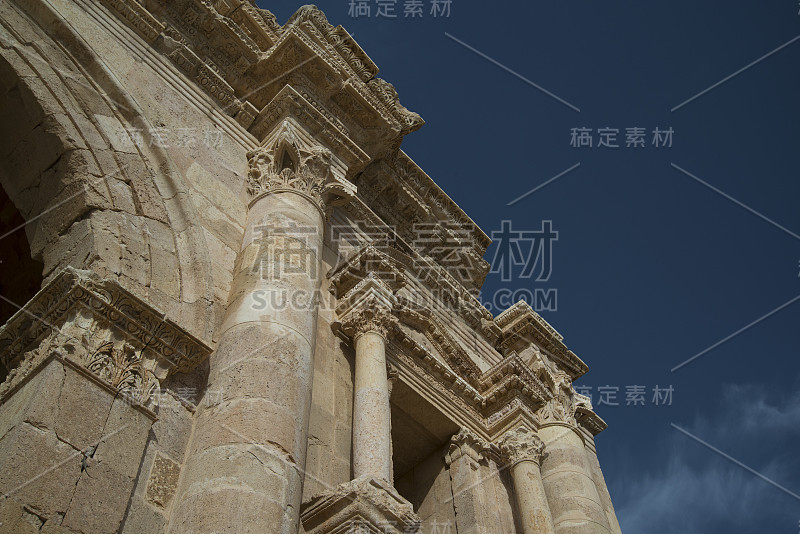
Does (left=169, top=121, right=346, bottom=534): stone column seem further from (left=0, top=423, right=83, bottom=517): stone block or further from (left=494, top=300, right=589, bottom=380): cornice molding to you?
(left=494, top=300, right=589, bottom=380): cornice molding

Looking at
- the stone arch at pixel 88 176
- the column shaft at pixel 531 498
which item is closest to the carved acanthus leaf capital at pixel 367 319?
the stone arch at pixel 88 176

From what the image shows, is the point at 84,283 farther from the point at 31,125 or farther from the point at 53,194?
the point at 31,125

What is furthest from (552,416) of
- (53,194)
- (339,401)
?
(53,194)

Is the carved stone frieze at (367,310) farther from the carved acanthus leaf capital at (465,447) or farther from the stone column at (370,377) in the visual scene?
the carved acanthus leaf capital at (465,447)

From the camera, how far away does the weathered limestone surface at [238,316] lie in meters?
4.80

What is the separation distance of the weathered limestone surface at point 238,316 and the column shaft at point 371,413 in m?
0.03

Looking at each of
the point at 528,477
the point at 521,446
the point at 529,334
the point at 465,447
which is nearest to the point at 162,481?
Answer: the point at 465,447

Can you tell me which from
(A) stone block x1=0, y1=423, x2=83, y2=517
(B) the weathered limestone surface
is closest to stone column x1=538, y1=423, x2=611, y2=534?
(B) the weathered limestone surface

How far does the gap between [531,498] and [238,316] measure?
15.9ft

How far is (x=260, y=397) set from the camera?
547 cm

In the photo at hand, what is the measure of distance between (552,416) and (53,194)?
7529 millimetres

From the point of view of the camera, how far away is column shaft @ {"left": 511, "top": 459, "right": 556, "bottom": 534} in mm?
8648

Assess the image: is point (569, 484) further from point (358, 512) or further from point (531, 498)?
point (358, 512)

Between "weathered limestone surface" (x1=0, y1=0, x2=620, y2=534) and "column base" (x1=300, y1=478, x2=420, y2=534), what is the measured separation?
0.02 meters
